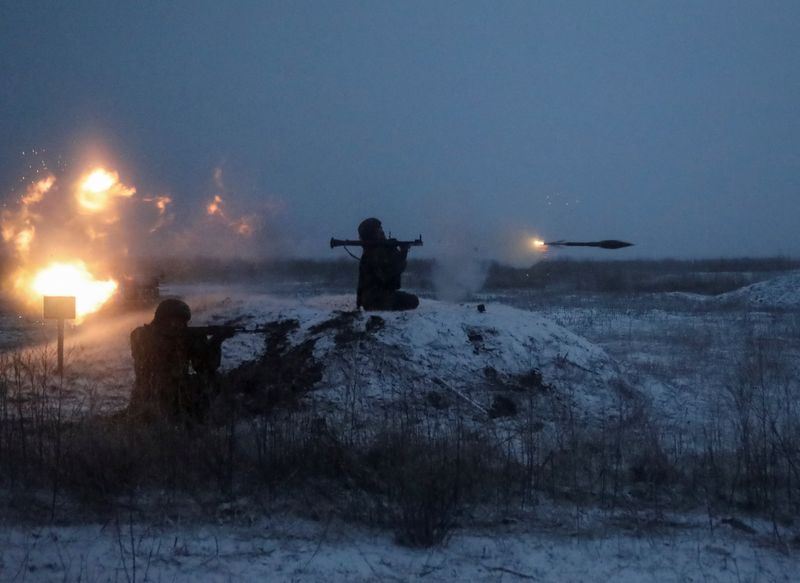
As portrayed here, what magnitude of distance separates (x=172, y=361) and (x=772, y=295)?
33.6 meters

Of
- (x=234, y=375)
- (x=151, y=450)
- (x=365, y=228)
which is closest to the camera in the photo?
(x=151, y=450)

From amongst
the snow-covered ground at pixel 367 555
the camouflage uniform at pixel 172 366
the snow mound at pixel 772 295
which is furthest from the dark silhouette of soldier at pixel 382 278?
Answer: the snow mound at pixel 772 295

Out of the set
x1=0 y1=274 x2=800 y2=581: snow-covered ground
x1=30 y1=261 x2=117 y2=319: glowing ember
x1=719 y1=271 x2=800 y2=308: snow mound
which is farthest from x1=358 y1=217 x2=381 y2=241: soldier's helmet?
x1=719 y1=271 x2=800 y2=308: snow mound

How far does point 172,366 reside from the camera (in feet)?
28.0

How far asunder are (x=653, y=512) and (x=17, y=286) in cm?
3073

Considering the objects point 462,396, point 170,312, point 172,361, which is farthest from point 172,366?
point 462,396

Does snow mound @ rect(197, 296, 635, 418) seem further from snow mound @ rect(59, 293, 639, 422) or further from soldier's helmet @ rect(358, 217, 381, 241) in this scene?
soldier's helmet @ rect(358, 217, 381, 241)

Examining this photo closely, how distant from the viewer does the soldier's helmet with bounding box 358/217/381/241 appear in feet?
44.9

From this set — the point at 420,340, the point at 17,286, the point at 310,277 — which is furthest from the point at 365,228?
the point at 310,277

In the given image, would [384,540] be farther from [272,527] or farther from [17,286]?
[17,286]

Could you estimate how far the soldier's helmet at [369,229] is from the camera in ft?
44.9

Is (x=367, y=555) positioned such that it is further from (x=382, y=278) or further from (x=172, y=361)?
(x=382, y=278)

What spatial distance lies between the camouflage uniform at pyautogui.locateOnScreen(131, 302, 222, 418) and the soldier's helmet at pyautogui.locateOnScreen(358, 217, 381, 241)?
5.27 metres

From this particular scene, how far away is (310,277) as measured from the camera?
157ft
